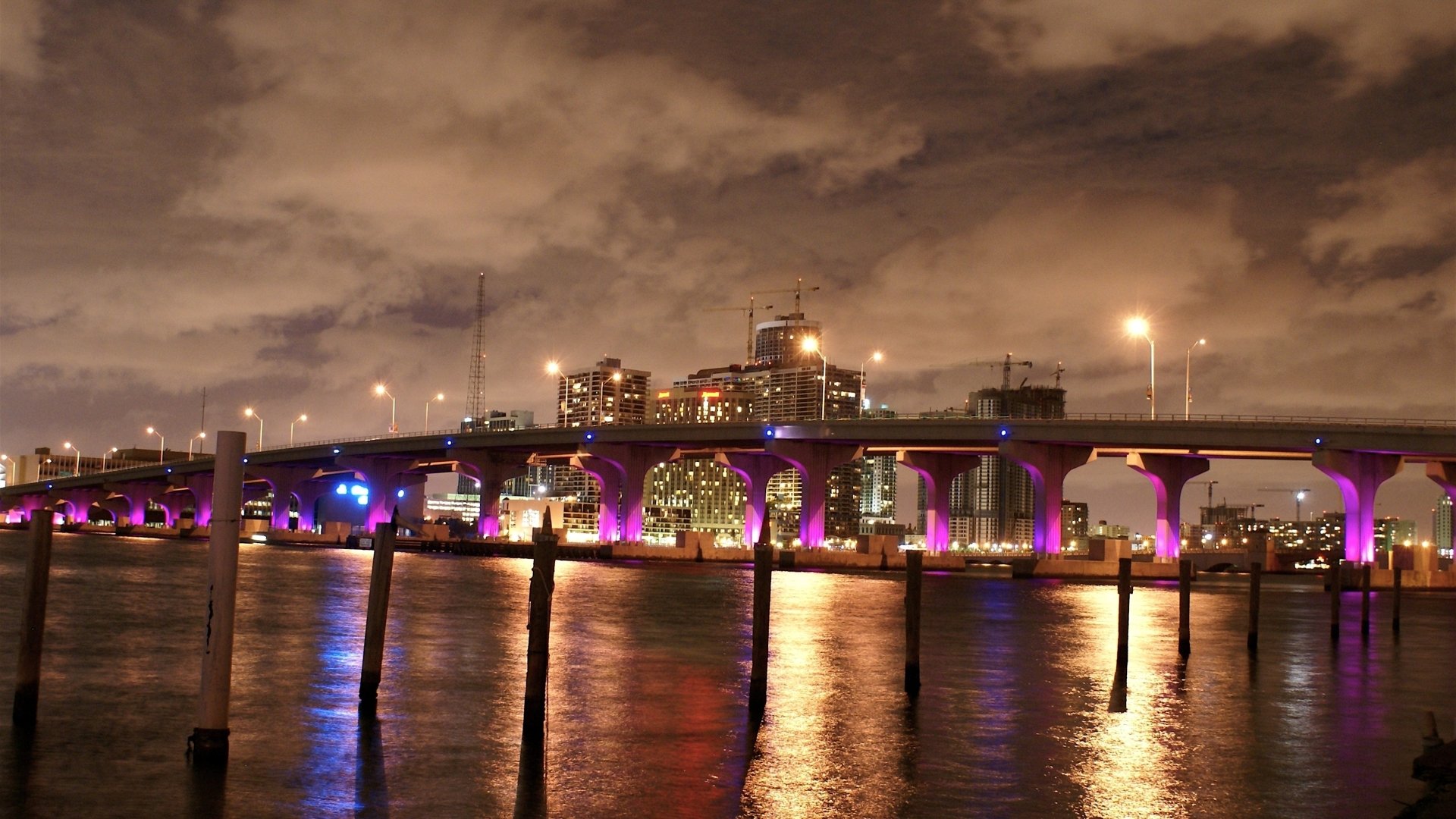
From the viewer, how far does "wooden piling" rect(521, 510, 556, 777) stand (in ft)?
63.9

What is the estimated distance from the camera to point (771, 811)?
15.8m

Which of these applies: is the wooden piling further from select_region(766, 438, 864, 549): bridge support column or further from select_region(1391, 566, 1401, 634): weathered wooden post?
select_region(766, 438, 864, 549): bridge support column

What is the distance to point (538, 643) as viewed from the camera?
19.9 m

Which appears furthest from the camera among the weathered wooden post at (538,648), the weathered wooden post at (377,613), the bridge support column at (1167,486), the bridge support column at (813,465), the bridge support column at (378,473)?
the bridge support column at (378,473)

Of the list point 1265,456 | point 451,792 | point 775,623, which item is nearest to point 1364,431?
point 1265,456

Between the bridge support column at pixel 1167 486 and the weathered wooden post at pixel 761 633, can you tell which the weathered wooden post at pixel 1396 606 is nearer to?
the weathered wooden post at pixel 761 633

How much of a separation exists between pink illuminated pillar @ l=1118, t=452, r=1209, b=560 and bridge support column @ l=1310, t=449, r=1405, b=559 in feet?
55.5

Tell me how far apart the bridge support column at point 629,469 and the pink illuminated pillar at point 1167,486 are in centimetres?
4769

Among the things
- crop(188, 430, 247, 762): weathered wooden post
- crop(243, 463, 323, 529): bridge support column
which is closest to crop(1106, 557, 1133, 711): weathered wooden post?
crop(188, 430, 247, 762): weathered wooden post

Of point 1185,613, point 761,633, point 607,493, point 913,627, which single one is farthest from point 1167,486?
point 761,633

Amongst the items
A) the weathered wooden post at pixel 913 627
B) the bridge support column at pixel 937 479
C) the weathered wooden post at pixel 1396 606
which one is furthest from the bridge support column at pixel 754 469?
the weathered wooden post at pixel 913 627

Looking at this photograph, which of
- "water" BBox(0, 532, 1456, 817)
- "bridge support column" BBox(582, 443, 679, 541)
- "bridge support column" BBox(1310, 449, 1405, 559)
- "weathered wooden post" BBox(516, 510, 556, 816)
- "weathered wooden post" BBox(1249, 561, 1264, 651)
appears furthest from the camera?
"bridge support column" BBox(582, 443, 679, 541)

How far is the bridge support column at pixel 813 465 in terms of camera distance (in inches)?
4835

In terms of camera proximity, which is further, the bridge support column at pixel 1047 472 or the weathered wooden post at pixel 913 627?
the bridge support column at pixel 1047 472
